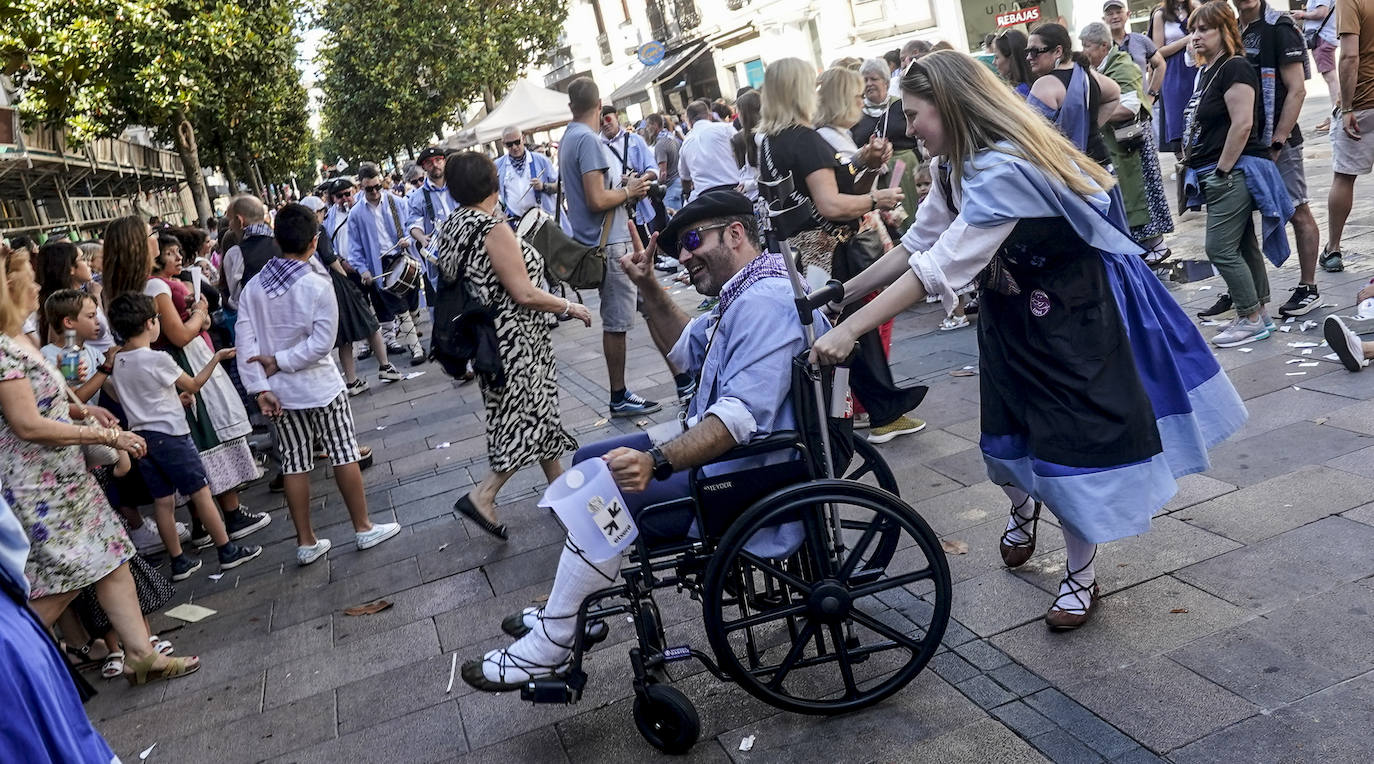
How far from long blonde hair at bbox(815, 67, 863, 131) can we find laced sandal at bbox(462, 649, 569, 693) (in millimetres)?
4056

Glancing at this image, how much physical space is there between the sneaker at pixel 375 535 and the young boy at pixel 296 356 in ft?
0.89

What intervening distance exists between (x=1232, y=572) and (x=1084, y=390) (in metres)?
0.96

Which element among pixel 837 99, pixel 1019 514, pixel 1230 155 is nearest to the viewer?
pixel 1019 514

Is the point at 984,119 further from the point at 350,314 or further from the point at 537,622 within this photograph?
the point at 350,314

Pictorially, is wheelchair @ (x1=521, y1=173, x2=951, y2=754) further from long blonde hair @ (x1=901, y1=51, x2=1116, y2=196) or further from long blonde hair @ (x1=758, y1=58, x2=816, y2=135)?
long blonde hair @ (x1=758, y1=58, x2=816, y2=135)

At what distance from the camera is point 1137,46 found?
1215 cm

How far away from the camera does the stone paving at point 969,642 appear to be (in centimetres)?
312

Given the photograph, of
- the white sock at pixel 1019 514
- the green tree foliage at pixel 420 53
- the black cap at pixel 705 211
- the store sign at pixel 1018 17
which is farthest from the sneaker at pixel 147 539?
the green tree foliage at pixel 420 53

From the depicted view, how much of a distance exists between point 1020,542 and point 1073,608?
0.52 m

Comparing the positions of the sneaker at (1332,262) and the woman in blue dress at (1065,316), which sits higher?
the woman in blue dress at (1065,316)

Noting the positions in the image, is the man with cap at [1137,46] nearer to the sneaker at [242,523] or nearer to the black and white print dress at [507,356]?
the black and white print dress at [507,356]

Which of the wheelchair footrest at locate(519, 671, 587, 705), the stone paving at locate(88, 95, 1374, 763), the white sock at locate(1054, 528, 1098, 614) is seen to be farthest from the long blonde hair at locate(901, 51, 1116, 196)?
the wheelchair footrest at locate(519, 671, 587, 705)

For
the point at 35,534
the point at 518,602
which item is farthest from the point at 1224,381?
the point at 35,534

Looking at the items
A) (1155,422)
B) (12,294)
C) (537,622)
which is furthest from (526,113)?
(1155,422)
